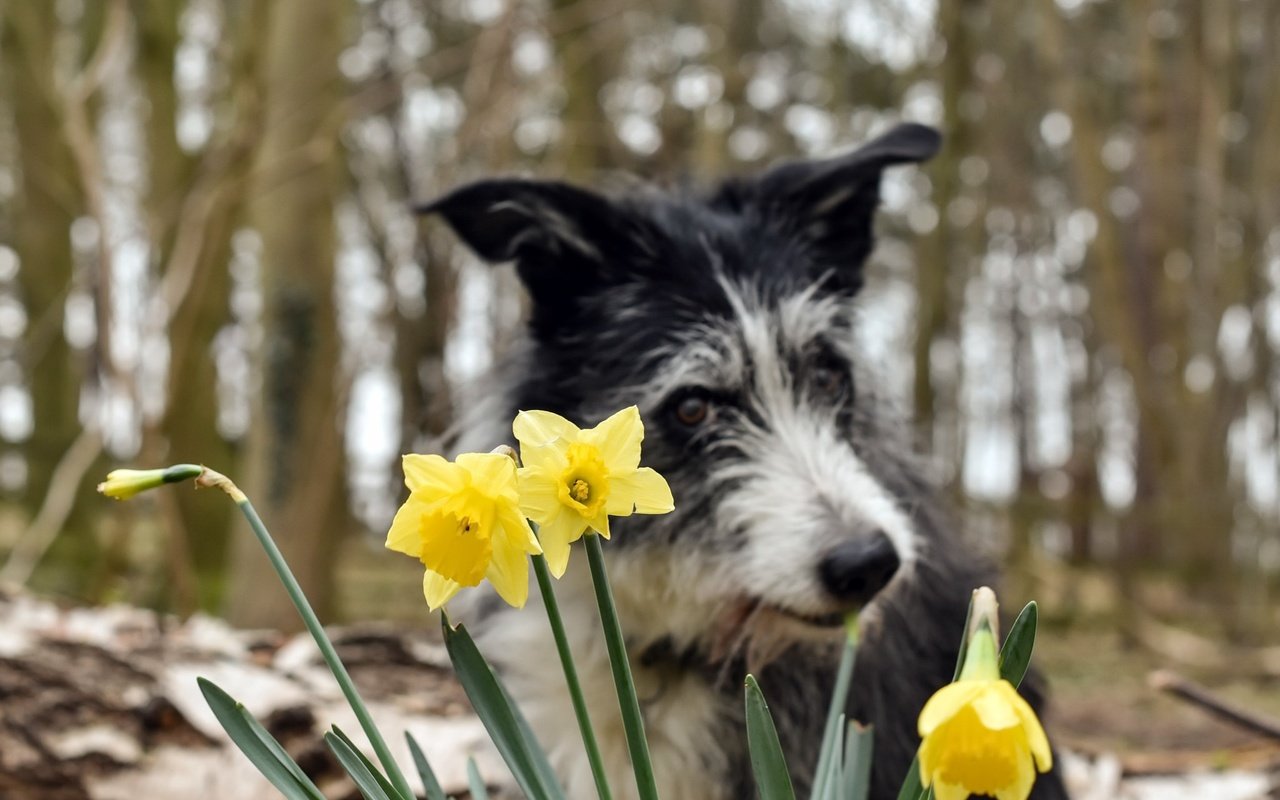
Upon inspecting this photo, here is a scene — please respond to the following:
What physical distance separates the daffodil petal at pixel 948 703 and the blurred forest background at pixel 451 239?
107 inches

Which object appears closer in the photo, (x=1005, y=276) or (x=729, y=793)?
(x=729, y=793)

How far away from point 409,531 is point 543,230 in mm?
2143

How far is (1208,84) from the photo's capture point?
33.6 feet

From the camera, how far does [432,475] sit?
103cm

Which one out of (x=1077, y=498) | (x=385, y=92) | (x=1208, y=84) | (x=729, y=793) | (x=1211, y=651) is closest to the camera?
(x=729, y=793)

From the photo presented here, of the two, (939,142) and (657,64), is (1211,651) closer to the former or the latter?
(939,142)

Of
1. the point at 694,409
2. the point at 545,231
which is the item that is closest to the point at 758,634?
the point at 694,409

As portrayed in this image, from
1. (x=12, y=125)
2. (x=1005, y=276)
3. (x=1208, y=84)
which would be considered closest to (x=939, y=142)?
(x=1208, y=84)

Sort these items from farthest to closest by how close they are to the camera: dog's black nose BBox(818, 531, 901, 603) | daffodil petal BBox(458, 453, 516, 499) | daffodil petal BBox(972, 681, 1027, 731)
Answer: dog's black nose BBox(818, 531, 901, 603), daffodil petal BBox(458, 453, 516, 499), daffodil petal BBox(972, 681, 1027, 731)

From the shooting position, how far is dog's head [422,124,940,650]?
265 centimetres

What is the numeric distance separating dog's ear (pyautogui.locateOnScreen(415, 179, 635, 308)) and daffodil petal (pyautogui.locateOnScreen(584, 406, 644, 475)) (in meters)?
1.88

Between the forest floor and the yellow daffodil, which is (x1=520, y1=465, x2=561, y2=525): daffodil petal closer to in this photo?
the yellow daffodil

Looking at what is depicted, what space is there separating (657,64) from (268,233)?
6.74 m

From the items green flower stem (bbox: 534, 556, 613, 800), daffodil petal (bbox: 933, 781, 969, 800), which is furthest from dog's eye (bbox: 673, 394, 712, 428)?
daffodil petal (bbox: 933, 781, 969, 800)
